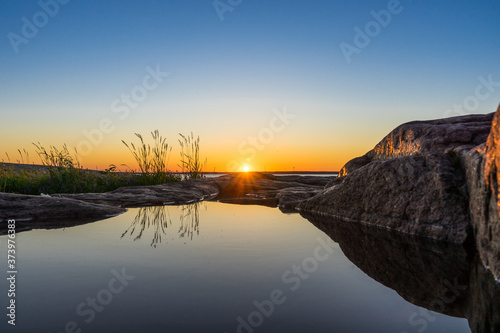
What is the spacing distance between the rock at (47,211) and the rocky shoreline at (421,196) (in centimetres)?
1

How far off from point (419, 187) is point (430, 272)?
6.13 ft

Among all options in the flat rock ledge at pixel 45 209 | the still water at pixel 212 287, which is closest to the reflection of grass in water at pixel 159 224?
the still water at pixel 212 287

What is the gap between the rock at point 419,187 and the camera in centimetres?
374

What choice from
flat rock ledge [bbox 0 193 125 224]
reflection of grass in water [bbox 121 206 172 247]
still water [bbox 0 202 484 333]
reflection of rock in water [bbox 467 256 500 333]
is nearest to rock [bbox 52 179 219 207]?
flat rock ledge [bbox 0 193 125 224]

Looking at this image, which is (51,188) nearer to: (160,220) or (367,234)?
(160,220)

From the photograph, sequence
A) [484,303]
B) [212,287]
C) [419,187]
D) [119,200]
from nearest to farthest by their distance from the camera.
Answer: [484,303], [212,287], [419,187], [119,200]

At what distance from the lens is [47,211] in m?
5.34

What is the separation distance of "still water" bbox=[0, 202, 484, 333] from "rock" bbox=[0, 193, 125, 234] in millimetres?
1174

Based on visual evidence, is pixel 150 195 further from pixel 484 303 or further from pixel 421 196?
pixel 484 303

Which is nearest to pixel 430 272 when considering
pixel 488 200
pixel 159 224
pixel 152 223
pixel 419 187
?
pixel 488 200

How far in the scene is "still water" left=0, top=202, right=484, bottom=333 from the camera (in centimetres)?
175

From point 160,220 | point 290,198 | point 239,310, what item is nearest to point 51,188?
point 160,220

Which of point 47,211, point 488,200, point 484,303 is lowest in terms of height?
point 484,303

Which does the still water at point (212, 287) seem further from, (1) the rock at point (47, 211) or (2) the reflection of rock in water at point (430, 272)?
(1) the rock at point (47, 211)
